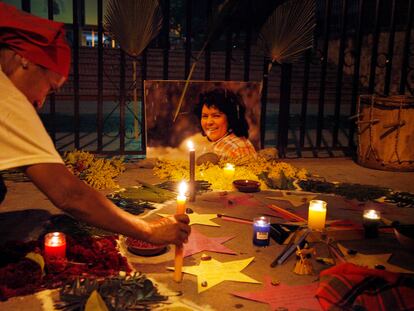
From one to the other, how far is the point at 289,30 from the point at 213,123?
1.59m

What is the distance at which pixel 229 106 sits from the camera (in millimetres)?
6379

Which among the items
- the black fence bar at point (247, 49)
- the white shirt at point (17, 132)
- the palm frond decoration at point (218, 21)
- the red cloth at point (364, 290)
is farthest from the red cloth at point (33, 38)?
the black fence bar at point (247, 49)

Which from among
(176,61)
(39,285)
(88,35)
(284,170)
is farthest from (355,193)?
(88,35)

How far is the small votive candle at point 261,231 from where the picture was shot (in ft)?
11.6

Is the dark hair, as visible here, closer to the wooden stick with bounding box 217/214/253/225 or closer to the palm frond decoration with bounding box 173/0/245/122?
the palm frond decoration with bounding box 173/0/245/122

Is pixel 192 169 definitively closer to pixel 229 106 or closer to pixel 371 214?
pixel 371 214

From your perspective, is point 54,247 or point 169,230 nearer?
point 169,230

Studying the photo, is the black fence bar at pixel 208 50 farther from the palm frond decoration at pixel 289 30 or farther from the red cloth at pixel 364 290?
the red cloth at pixel 364 290

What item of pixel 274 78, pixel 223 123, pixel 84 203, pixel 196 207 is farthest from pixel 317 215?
pixel 274 78

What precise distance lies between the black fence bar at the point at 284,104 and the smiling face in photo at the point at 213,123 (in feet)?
Result: 2.94

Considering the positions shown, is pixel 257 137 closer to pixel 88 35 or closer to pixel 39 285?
pixel 39 285

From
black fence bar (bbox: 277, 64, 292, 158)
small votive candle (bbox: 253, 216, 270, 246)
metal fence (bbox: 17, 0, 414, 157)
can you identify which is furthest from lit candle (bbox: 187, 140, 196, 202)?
black fence bar (bbox: 277, 64, 292, 158)

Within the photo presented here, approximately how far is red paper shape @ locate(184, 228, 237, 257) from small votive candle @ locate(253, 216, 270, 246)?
0.74 feet

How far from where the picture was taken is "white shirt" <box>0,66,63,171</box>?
1.80m
